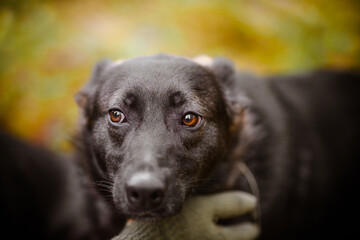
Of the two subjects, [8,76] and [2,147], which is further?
[8,76]

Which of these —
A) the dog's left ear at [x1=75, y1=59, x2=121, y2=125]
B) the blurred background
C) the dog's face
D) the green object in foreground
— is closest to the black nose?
the dog's face

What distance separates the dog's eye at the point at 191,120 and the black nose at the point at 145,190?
55cm

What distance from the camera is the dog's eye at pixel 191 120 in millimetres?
2205

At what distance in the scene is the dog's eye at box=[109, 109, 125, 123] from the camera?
7.29 ft

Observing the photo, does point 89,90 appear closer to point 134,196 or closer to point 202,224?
point 134,196

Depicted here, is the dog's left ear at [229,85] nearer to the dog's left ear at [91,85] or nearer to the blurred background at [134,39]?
the dog's left ear at [91,85]

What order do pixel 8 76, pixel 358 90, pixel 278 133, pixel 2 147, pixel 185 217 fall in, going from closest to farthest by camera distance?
pixel 185 217 < pixel 278 133 < pixel 2 147 < pixel 358 90 < pixel 8 76

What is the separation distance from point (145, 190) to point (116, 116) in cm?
71

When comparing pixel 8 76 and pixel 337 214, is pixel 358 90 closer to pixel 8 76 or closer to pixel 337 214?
pixel 337 214

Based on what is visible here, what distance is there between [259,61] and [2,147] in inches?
179

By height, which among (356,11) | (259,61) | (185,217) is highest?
(356,11)

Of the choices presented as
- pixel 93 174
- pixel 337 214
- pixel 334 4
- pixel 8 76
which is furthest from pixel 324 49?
pixel 8 76

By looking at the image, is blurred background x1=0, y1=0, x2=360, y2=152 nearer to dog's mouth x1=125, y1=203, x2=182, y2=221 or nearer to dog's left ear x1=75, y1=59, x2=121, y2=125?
dog's left ear x1=75, y1=59, x2=121, y2=125

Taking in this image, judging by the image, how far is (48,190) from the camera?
12.2 feet
